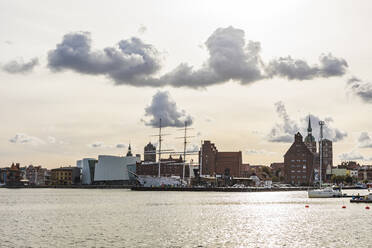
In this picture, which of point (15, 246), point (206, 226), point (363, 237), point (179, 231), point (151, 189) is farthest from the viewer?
point (151, 189)

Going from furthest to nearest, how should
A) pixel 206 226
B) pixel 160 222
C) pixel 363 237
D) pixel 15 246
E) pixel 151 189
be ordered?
pixel 151 189 < pixel 160 222 < pixel 206 226 < pixel 363 237 < pixel 15 246

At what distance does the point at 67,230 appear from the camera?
4762cm

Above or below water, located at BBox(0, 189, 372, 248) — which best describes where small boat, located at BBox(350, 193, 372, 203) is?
above

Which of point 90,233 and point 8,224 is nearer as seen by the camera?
point 90,233

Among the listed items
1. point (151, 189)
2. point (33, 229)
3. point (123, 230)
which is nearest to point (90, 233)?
point (123, 230)

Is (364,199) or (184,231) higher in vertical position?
(364,199)

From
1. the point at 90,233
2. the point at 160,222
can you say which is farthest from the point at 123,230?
the point at 160,222

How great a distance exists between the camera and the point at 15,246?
3766 centimetres

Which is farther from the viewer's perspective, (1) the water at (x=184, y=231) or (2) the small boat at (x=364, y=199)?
(2) the small boat at (x=364, y=199)

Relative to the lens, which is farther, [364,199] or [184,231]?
[364,199]

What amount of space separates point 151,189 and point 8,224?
438 feet

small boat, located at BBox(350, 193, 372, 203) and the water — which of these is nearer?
the water

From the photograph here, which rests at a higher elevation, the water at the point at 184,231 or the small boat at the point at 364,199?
the small boat at the point at 364,199

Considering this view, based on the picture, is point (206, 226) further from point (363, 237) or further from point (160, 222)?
point (363, 237)
